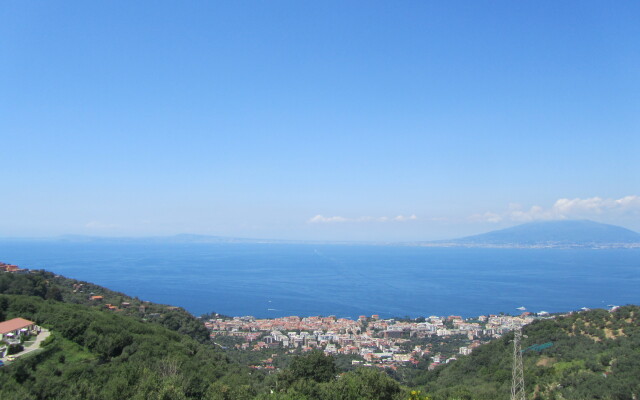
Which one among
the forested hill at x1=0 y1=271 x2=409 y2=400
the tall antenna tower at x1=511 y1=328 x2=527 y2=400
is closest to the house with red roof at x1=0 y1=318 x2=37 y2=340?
the forested hill at x1=0 y1=271 x2=409 y2=400

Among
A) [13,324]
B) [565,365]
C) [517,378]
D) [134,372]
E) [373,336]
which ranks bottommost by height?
[373,336]

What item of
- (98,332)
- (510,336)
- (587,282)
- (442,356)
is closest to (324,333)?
(442,356)

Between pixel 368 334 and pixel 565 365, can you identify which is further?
pixel 368 334

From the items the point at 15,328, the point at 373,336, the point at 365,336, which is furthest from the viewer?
the point at 373,336

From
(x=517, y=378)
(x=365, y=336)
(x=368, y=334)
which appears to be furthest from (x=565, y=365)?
(x=368, y=334)

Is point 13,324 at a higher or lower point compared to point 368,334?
higher

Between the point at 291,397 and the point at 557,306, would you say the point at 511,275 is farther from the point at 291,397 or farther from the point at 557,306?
the point at 291,397

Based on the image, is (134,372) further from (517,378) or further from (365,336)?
(365,336)

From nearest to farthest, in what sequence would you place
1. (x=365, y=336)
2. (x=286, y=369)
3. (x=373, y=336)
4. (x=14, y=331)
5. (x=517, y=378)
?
(x=517, y=378) → (x=14, y=331) → (x=286, y=369) → (x=365, y=336) → (x=373, y=336)
